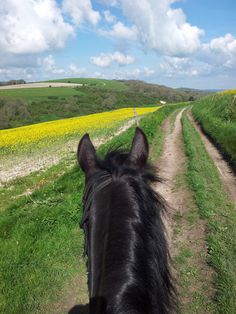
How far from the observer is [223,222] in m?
5.68

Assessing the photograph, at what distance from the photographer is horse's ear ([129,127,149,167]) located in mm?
2242

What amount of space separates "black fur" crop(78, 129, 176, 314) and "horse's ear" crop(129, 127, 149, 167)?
75 millimetres

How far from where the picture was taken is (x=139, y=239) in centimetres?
161

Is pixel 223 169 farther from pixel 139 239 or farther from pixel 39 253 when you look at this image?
pixel 139 239

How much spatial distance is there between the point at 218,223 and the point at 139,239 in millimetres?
4415

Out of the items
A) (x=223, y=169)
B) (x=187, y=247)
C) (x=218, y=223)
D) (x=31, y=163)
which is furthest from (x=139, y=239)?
(x=31, y=163)

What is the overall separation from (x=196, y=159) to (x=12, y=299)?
7.74 meters

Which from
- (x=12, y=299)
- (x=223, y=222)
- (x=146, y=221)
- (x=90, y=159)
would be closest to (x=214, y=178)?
(x=223, y=222)

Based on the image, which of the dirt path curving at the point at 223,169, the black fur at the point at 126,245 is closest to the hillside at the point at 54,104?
the dirt path curving at the point at 223,169

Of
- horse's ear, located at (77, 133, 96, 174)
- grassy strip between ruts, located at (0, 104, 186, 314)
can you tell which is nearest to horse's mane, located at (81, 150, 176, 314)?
horse's ear, located at (77, 133, 96, 174)

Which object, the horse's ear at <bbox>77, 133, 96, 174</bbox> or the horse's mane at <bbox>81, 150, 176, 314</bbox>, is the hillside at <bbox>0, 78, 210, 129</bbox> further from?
the horse's mane at <bbox>81, 150, 176, 314</bbox>

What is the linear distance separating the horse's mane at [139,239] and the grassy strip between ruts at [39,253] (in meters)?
1.03

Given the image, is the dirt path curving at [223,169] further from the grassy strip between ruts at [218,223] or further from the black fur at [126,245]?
the black fur at [126,245]

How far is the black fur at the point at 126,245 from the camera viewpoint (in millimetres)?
1432
